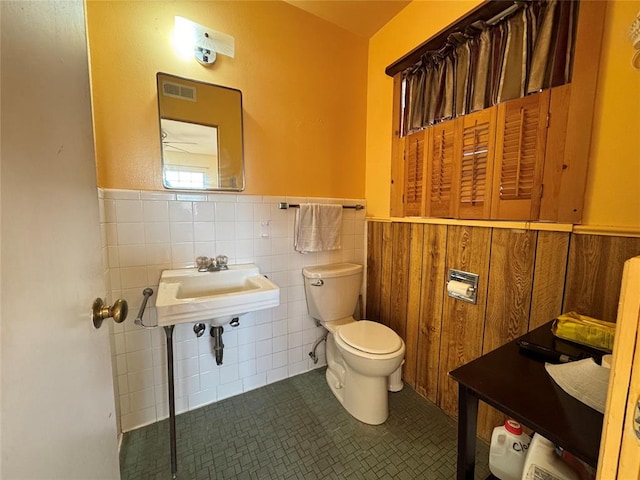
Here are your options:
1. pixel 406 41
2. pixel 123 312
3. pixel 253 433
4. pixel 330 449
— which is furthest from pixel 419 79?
pixel 253 433

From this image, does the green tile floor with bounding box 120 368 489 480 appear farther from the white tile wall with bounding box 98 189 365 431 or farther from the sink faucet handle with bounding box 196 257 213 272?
the sink faucet handle with bounding box 196 257 213 272

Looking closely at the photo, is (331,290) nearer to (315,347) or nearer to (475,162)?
(315,347)

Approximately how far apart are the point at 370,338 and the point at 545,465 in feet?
2.55

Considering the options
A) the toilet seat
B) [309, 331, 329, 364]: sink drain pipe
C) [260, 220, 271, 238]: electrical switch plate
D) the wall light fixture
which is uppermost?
the wall light fixture

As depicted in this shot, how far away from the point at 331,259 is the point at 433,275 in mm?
690

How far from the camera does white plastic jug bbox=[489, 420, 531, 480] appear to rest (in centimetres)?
91

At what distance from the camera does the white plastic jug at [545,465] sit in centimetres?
72

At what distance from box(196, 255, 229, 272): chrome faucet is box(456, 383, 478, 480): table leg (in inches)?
48.1

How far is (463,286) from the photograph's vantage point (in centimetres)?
131

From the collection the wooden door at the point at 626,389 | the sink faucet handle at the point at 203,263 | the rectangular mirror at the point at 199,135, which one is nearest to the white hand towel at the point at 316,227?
the rectangular mirror at the point at 199,135

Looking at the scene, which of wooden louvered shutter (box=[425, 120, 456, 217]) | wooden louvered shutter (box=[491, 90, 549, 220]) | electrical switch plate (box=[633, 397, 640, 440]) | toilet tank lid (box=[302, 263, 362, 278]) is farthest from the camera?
toilet tank lid (box=[302, 263, 362, 278])

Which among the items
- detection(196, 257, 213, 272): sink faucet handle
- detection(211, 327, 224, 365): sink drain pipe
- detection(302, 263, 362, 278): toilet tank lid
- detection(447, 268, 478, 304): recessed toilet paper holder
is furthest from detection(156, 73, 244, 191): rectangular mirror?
detection(447, 268, 478, 304): recessed toilet paper holder

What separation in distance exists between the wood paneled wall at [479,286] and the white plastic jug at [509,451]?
31 centimetres

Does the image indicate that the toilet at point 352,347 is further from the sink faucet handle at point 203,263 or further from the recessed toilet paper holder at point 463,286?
the sink faucet handle at point 203,263
